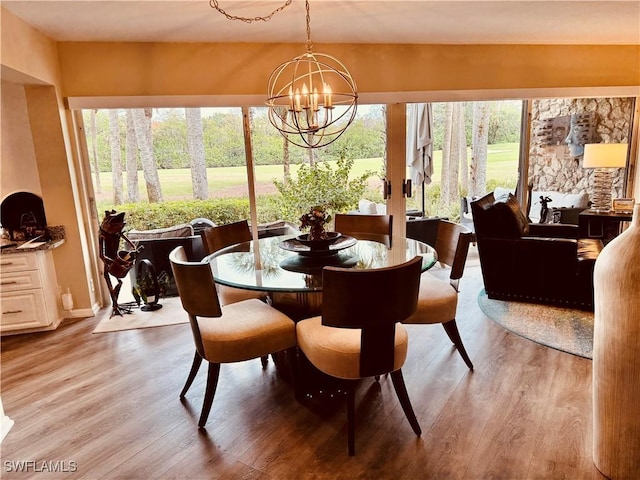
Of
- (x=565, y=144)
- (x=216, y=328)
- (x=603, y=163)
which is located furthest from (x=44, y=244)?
(x=565, y=144)

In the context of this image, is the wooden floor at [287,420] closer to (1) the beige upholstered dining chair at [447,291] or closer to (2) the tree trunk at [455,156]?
(1) the beige upholstered dining chair at [447,291]

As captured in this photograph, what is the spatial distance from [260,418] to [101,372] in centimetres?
129

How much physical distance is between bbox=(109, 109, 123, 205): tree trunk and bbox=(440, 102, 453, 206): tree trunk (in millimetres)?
3839

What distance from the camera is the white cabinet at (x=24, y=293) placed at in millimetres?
3336

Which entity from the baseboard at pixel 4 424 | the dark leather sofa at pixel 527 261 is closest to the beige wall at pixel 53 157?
the baseboard at pixel 4 424

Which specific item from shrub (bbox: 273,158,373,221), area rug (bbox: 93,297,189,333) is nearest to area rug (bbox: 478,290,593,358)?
shrub (bbox: 273,158,373,221)

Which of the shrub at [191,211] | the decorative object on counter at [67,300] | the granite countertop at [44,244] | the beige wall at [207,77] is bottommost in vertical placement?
the decorative object on counter at [67,300]

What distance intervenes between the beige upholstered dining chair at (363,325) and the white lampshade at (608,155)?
3790 mm

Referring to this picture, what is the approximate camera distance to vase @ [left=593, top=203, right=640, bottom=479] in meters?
1.56

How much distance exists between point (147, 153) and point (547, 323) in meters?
3.93

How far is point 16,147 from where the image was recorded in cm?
348

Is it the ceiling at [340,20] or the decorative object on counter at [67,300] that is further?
the decorative object on counter at [67,300]

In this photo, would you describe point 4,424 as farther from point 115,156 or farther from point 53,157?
point 115,156

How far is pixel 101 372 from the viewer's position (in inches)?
110
